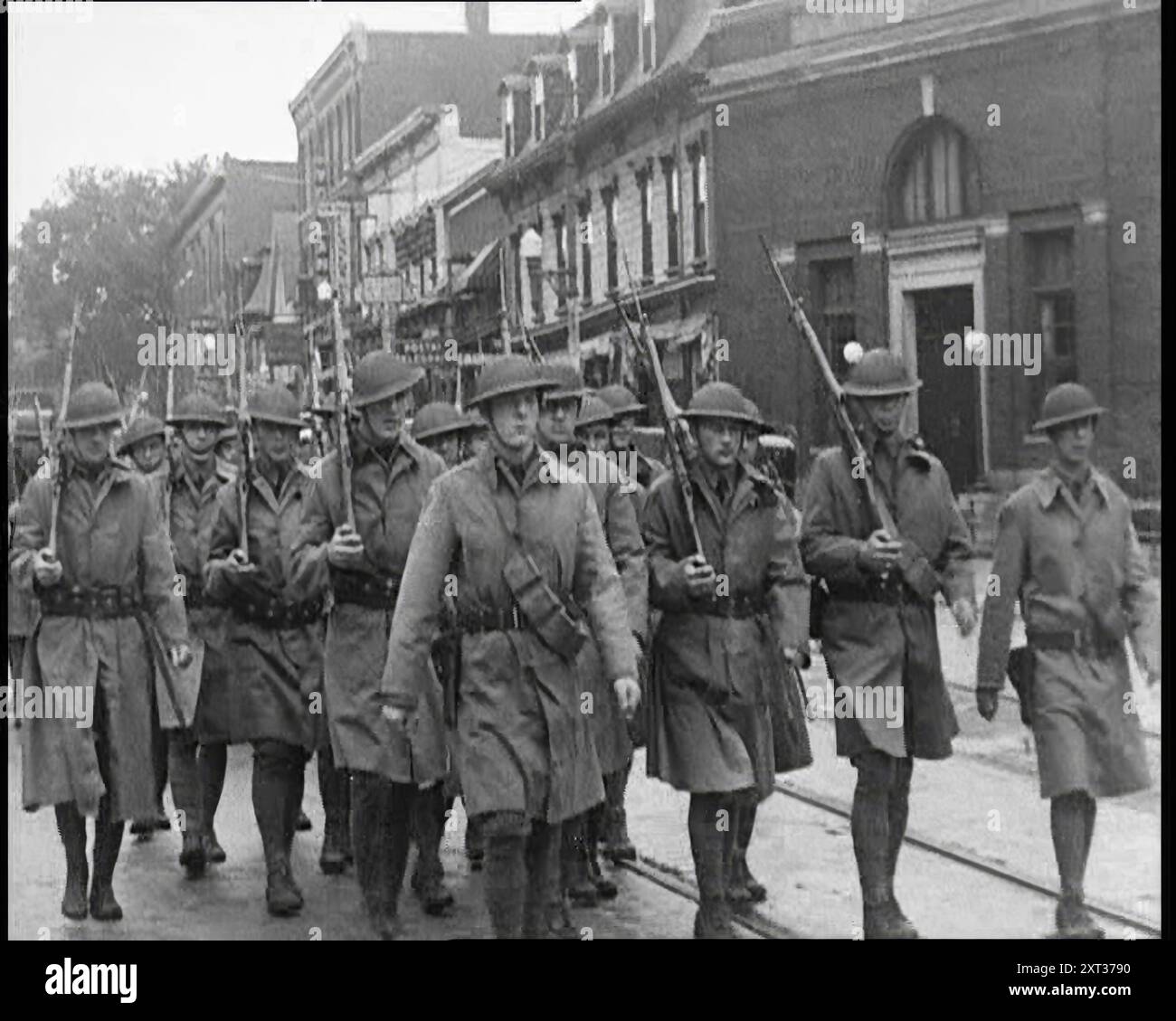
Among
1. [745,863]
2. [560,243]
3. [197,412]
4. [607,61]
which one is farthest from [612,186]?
[745,863]

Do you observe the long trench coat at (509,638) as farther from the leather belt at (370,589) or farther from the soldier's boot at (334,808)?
the soldier's boot at (334,808)

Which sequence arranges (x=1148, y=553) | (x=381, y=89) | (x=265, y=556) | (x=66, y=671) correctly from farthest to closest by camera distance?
(x=381, y=89)
(x=1148, y=553)
(x=265, y=556)
(x=66, y=671)

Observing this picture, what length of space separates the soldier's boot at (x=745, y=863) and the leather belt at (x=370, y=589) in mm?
1770

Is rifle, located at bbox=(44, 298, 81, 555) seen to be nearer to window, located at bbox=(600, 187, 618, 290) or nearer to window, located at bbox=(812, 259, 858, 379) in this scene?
window, located at bbox=(812, 259, 858, 379)

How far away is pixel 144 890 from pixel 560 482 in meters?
3.25

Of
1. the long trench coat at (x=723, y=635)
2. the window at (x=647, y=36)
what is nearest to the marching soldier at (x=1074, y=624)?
the long trench coat at (x=723, y=635)

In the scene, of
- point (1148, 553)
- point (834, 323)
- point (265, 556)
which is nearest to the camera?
point (265, 556)

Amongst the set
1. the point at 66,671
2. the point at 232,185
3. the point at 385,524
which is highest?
the point at 232,185

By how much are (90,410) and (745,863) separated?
3.46 meters

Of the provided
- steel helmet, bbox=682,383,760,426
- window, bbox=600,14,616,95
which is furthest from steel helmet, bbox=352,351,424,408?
window, bbox=600,14,616,95
